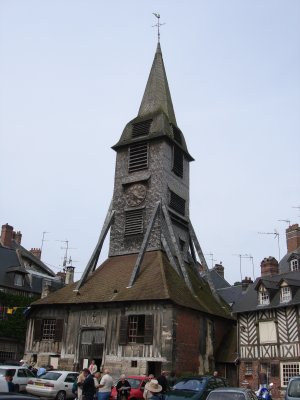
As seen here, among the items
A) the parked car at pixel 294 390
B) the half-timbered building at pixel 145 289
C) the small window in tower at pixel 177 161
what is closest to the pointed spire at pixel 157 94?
the half-timbered building at pixel 145 289

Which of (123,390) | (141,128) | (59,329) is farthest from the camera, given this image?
(141,128)

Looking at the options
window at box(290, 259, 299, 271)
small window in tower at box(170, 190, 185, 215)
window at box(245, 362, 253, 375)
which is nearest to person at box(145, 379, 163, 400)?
window at box(245, 362, 253, 375)

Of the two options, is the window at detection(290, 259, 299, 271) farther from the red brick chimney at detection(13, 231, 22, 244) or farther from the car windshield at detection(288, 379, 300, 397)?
the red brick chimney at detection(13, 231, 22, 244)

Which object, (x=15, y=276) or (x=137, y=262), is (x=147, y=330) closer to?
(x=137, y=262)

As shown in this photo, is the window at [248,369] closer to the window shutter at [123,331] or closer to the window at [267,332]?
the window at [267,332]

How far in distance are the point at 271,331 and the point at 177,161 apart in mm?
13665

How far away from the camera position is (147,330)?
883 inches

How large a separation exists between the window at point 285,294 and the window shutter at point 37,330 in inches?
531

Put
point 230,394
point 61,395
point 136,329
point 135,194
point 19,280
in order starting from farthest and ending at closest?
point 19,280, point 135,194, point 136,329, point 61,395, point 230,394

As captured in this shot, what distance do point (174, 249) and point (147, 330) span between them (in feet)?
21.3

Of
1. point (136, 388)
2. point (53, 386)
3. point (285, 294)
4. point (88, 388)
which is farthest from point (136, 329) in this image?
point (88, 388)

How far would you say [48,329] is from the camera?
2609 centimetres

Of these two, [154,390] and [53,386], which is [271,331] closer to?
[53,386]

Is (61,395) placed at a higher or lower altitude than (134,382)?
lower
